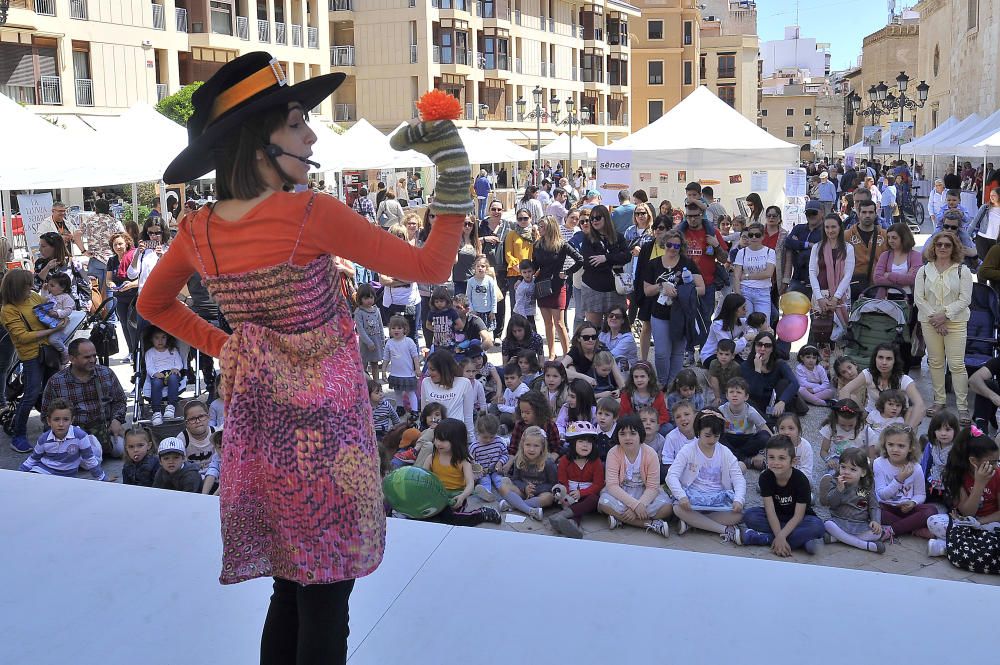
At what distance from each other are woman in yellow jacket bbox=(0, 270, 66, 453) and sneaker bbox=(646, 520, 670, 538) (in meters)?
4.92

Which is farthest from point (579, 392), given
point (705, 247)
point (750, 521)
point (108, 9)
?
point (108, 9)

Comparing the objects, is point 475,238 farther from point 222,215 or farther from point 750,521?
point 222,215

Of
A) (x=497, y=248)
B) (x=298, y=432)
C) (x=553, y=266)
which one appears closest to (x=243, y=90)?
(x=298, y=432)

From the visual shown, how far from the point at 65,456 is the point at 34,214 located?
23.3ft

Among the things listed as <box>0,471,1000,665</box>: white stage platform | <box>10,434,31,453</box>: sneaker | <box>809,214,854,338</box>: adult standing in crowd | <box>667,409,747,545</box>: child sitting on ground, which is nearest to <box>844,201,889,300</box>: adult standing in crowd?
<box>809,214,854,338</box>: adult standing in crowd

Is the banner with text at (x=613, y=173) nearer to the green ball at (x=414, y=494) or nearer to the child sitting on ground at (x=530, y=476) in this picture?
the child sitting on ground at (x=530, y=476)

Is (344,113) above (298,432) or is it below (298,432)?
above

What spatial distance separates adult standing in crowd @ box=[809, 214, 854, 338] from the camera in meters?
9.17

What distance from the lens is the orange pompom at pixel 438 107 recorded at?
6.70 feet

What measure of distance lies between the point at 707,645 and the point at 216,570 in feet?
5.00

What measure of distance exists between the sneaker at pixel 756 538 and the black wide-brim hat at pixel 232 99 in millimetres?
4458

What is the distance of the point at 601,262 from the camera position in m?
9.64

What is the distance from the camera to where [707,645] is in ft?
8.47

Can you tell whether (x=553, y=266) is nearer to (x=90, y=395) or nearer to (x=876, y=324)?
(x=876, y=324)
